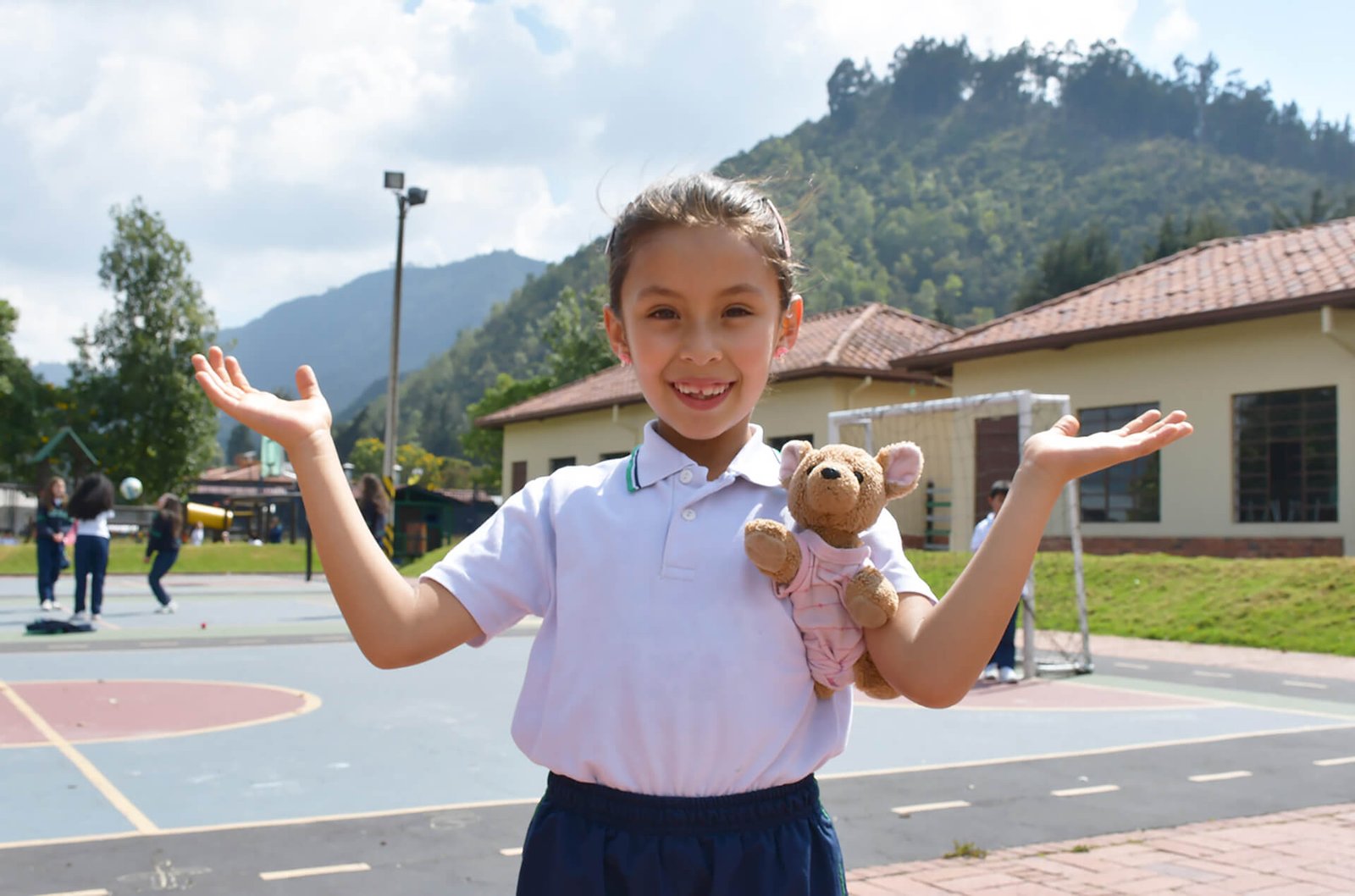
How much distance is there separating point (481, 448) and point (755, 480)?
229 feet

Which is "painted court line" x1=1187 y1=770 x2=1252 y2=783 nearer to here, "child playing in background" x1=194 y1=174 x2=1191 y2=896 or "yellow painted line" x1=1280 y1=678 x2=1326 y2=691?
"yellow painted line" x1=1280 y1=678 x2=1326 y2=691

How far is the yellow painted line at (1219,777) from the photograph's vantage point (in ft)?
20.8

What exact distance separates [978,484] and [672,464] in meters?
20.5

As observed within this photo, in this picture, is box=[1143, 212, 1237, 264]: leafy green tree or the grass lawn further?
box=[1143, 212, 1237, 264]: leafy green tree

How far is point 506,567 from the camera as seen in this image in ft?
5.91

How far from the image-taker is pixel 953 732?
7770mm

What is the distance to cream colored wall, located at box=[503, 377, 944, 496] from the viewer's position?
2414 cm

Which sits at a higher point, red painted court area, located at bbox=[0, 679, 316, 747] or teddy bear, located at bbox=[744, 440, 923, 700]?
teddy bear, located at bbox=[744, 440, 923, 700]

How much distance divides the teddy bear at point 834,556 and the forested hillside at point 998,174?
70692 mm

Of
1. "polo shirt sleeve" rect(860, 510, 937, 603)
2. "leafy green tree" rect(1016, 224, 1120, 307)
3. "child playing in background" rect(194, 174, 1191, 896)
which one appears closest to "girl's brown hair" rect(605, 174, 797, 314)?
"child playing in background" rect(194, 174, 1191, 896)

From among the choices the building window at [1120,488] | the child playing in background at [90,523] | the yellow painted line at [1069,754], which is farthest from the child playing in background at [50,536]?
the building window at [1120,488]

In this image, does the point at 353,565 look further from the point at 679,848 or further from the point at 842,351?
the point at 842,351

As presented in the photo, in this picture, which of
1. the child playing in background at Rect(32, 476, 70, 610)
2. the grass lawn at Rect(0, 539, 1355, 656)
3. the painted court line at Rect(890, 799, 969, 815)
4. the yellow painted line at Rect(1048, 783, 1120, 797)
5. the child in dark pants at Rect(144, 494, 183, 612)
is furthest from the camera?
the child in dark pants at Rect(144, 494, 183, 612)

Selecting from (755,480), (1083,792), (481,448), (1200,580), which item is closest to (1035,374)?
(1200,580)
